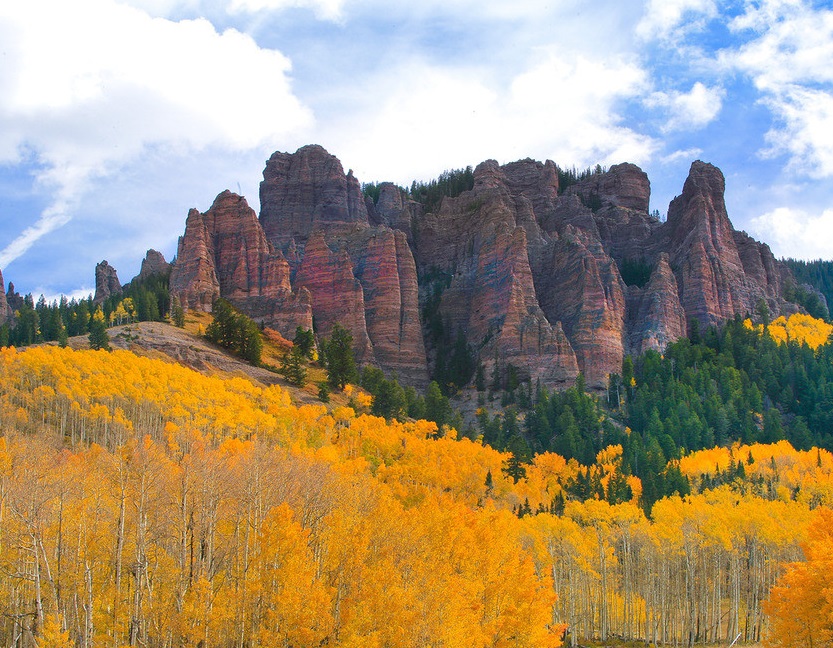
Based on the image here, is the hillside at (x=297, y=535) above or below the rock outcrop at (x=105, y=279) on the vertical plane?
below

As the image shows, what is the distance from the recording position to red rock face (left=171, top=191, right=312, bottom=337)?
5817 inches

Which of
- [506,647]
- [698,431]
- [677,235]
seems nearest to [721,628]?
[506,647]

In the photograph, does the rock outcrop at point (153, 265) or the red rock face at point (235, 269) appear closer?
the red rock face at point (235, 269)

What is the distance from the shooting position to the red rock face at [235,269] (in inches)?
5817

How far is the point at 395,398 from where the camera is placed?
115125mm

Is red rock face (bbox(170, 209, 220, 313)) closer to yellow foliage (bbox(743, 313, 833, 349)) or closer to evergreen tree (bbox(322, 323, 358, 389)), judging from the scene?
evergreen tree (bbox(322, 323, 358, 389))

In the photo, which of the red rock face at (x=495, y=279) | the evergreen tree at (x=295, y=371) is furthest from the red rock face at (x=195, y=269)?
the red rock face at (x=495, y=279)

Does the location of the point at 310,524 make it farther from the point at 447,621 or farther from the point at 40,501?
the point at 40,501

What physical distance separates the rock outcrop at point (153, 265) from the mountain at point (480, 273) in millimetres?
17077

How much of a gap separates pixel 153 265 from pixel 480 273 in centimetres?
7022

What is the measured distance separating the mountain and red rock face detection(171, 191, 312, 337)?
10.4 inches

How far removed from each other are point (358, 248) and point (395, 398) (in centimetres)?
6310

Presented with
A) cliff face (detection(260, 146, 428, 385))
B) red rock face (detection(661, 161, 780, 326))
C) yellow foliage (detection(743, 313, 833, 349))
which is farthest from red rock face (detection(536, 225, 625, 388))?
cliff face (detection(260, 146, 428, 385))

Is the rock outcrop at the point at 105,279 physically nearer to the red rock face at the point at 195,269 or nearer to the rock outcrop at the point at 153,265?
the rock outcrop at the point at 153,265
